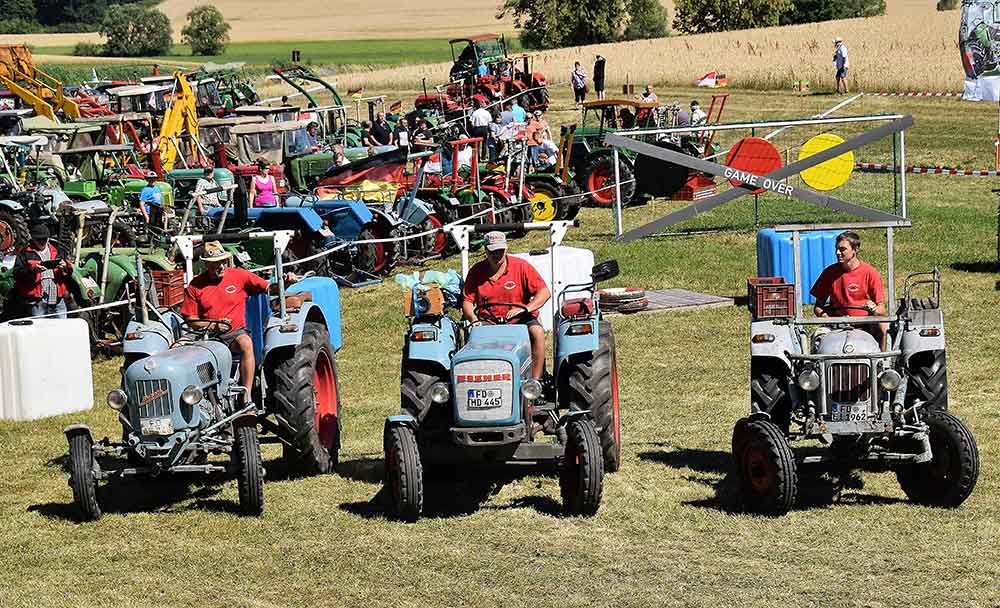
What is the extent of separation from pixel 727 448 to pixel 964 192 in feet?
51.9

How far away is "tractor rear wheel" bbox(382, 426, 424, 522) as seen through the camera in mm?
8672

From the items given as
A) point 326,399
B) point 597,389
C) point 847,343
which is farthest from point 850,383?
point 326,399

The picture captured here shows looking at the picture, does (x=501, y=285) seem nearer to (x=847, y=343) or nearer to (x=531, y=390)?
(x=531, y=390)

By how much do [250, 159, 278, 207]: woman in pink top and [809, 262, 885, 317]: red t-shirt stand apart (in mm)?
11153

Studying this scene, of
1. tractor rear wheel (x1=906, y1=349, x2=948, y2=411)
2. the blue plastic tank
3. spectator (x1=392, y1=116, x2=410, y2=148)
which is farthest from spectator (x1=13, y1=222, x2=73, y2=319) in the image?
spectator (x1=392, y1=116, x2=410, y2=148)

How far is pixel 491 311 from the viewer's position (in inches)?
377

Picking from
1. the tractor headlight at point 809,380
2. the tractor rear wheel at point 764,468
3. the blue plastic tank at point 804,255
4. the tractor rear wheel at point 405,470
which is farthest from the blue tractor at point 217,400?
the blue plastic tank at point 804,255

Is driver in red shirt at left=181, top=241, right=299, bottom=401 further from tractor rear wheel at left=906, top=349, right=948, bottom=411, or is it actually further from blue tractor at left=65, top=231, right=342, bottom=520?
tractor rear wheel at left=906, top=349, right=948, bottom=411

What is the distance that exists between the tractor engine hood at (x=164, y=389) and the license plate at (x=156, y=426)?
1 cm

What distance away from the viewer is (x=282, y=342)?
9656 millimetres

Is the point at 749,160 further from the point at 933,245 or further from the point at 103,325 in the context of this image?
the point at 103,325

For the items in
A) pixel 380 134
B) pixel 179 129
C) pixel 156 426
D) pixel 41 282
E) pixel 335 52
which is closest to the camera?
pixel 156 426

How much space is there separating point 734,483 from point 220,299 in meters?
3.54

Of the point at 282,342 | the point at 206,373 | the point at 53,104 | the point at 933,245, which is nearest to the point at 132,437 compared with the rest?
the point at 206,373
